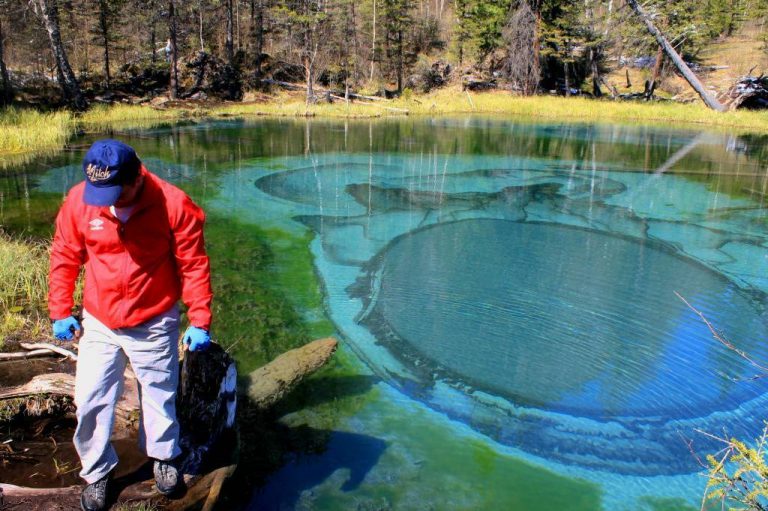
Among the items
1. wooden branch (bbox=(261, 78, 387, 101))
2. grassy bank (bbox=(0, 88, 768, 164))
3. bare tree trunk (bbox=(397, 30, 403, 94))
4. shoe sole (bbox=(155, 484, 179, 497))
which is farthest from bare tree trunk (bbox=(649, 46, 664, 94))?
shoe sole (bbox=(155, 484, 179, 497))

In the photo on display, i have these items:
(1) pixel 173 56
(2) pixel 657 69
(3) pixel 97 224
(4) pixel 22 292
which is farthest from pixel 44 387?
(2) pixel 657 69

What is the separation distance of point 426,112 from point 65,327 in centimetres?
2211

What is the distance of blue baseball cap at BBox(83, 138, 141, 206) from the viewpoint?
1.89m

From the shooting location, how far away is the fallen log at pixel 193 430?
2.24 meters

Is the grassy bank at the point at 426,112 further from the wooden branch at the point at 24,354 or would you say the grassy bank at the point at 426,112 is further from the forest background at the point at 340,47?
the wooden branch at the point at 24,354

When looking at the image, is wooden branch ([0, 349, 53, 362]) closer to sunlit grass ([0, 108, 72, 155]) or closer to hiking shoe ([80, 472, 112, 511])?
hiking shoe ([80, 472, 112, 511])

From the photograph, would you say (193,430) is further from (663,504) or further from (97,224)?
(663,504)

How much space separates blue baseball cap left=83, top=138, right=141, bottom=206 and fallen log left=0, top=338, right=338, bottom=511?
0.85 metres

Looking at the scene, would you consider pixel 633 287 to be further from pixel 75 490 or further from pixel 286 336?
pixel 75 490

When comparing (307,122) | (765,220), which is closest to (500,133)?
(307,122)

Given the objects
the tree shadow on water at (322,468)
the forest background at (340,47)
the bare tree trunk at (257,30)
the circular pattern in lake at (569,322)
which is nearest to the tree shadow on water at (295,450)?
the tree shadow on water at (322,468)

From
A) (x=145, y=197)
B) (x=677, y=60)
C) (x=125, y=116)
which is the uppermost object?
(x=677, y=60)

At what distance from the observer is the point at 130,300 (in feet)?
6.86

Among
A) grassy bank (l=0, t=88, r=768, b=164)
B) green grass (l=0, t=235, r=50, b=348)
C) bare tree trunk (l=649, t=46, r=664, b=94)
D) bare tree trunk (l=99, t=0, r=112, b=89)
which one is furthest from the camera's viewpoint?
bare tree trunk (l=649, t=46, r=664, b=94)
